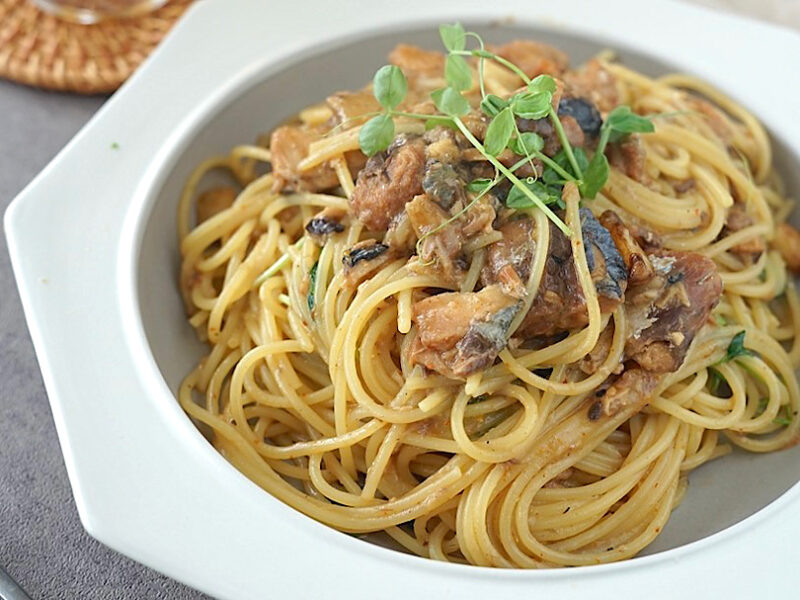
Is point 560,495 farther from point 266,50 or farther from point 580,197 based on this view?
point 266,50

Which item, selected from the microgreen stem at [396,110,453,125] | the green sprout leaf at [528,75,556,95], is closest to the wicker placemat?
the microgreen stem at [396,110,453,125]

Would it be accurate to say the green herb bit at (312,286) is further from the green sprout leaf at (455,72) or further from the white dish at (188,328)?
the green sprout leaf at (455,72)

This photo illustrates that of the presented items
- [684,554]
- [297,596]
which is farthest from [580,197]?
[297,596]

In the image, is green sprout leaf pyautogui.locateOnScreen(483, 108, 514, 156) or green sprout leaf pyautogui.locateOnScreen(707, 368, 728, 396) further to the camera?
green sprout leaf pyautogui.locateOnScreen(707, 368, 728, 396)

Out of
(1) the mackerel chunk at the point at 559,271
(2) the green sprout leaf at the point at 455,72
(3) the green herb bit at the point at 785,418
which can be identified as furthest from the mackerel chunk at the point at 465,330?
(3) the green herb bit at the point at 785,418

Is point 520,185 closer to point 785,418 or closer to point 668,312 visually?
point 668,312

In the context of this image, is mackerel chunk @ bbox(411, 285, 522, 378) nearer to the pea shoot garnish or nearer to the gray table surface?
the pea shoot garnish
